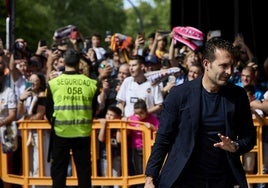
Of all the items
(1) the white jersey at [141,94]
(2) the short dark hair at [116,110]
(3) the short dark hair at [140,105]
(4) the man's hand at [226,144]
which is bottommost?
(4) the man's hand at [226,144]

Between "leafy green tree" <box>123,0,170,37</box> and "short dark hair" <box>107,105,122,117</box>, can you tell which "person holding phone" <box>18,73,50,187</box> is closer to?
"short dark hair" <box>107,105,122,117</box>

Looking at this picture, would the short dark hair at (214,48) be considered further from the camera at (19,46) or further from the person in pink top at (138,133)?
the camera at (19,46)

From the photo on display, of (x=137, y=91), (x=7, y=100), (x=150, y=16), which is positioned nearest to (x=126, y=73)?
(x=137, y=91)

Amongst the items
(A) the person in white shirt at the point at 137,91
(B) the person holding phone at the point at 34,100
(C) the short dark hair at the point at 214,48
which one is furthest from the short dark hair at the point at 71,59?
(C) the short dark hair at the point at 214,48

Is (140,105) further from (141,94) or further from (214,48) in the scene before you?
(214,48)

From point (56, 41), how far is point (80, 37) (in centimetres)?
45

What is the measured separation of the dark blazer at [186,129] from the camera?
6.47m

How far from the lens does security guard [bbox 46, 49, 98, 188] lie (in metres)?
10.2

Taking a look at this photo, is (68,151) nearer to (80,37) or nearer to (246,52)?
(246,52)

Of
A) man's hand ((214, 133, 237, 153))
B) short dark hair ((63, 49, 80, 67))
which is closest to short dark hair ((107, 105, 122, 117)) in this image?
short dark hair ((63, 49, 80, 67))

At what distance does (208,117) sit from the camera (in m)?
6.47

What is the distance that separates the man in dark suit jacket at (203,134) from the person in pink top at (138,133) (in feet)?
13.5

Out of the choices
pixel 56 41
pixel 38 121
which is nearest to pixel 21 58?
pixel 56 41

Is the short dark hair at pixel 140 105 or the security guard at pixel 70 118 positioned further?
the short dark hair at pixel 140 105
